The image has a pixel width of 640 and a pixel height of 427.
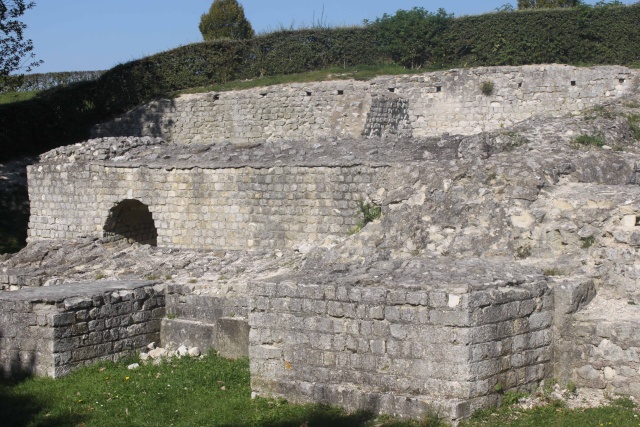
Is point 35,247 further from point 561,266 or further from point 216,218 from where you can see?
point 561,266

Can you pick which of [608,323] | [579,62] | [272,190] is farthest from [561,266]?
[579,62]

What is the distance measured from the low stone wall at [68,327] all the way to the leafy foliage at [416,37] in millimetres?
16134

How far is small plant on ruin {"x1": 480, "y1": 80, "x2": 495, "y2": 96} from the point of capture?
21469 millimetres

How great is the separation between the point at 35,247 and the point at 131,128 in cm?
961

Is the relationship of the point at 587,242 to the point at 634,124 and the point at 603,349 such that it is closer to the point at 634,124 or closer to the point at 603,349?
the point at 603,349

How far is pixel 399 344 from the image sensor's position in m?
7.21

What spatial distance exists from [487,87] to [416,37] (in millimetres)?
3934

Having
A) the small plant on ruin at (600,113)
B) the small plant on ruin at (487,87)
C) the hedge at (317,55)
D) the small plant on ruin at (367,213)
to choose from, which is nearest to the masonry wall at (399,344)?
the small plant on ruin at (367,213)

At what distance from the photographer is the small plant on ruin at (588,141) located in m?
11.5

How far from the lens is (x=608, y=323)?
7.32m

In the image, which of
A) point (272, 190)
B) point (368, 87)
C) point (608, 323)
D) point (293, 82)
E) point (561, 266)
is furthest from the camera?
point (293, 82)

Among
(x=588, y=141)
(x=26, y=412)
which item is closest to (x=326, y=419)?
(x=26, y=412)

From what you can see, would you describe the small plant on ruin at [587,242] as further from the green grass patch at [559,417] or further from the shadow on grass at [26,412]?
the shadow on grass at [26,412]

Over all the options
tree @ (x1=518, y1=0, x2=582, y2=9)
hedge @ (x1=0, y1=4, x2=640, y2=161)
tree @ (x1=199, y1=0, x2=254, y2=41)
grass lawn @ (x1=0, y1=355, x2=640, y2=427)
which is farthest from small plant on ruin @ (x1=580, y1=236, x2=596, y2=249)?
tree @ (x1=199, y1=0, x2=254, y2=41)
